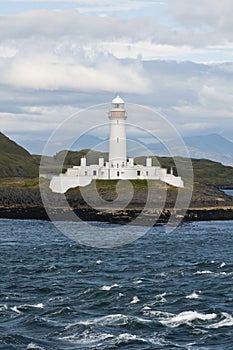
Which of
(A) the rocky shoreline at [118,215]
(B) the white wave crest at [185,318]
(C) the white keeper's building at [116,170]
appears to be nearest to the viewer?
(B) the white wave crest at [185,318]

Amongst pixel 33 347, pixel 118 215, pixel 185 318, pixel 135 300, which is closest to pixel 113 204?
pixel 118 215

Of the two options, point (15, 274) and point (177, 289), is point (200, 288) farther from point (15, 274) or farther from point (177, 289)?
point (15, 274)

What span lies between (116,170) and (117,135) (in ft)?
24.7

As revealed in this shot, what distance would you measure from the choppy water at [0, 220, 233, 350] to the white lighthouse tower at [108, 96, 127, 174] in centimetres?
5806

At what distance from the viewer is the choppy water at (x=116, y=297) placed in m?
36.9

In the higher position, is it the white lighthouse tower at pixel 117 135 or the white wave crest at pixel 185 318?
the white lighthouse tower at pixel 117 135

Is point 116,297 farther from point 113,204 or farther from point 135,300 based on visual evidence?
point 113,204

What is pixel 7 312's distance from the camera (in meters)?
42.3

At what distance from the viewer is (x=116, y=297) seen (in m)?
47.2

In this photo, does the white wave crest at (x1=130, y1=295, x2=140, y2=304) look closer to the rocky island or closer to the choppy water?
the choppy water

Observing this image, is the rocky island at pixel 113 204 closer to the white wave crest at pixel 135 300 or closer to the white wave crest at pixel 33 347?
the white wave crest at pixel 135 300

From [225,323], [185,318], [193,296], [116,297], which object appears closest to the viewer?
[225,323]

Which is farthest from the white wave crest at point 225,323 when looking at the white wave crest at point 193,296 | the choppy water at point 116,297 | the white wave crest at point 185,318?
the white wave crest at point 193,296

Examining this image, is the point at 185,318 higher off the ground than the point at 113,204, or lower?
lower
